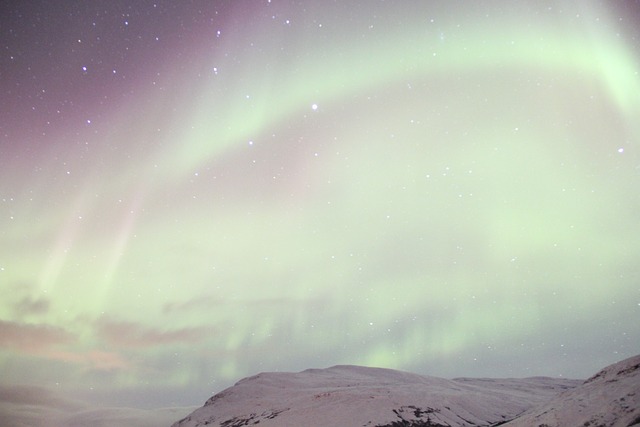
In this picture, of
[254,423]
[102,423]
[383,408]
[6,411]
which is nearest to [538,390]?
[383,408]

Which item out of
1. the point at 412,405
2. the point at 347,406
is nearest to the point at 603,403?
the point at 412,405

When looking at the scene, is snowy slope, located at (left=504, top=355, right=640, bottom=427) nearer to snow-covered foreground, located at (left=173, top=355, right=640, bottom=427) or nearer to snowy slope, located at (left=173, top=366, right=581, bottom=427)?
snow-covered foreground, located at (left=173, top=355, right=640, bottom=427)

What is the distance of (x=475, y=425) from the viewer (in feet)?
115

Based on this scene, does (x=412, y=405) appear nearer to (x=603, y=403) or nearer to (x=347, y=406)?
(x=347, y=406)

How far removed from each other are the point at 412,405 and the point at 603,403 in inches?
729

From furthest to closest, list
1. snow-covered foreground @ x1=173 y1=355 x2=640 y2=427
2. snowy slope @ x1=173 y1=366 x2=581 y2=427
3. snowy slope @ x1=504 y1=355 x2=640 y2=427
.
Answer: snowy slope @ x1=173 y1=366 x2=581 y2=427 < snow-covered foreground @ x1=173 y1=355 x2=640 y2=427 < snowy slope @ x1=504 y1=355 x2=640 y2=427

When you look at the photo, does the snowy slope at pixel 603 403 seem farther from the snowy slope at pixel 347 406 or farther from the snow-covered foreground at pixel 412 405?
the snowy slope at pixel 347 406

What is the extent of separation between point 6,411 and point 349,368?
4822 inches

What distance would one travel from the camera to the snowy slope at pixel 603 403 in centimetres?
1978

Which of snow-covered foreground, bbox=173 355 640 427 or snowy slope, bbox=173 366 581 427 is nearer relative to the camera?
snow-covered foreground, bbox=173 355 640 427

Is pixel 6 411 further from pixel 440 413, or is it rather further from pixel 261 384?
pixel 440 413

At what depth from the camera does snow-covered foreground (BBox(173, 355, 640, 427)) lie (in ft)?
73.5

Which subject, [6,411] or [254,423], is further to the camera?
[6,411]

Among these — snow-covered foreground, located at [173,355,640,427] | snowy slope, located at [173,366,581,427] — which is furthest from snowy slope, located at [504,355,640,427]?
snowy slope, located at [173,366,581,427]
